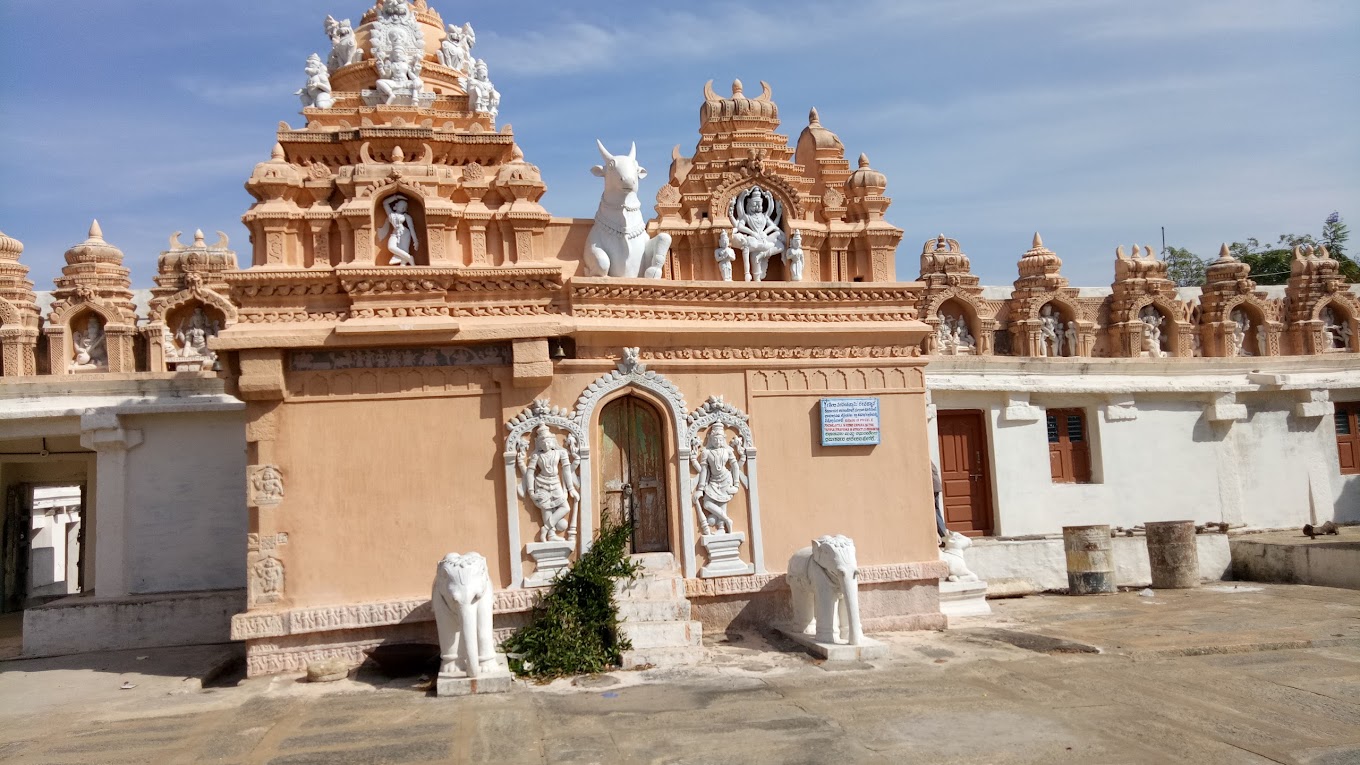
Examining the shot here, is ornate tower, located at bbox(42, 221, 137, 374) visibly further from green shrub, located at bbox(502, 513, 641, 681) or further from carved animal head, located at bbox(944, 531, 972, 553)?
carved animal head, located at bbox(944, 531, 972, 553)

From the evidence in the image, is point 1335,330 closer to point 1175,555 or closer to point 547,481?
point 1175,555

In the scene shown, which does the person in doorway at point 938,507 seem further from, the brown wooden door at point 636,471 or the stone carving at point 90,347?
the stone carving at point 90,347

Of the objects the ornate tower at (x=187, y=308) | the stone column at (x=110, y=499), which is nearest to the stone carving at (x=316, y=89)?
the ornate tower at (x=187, y=308)

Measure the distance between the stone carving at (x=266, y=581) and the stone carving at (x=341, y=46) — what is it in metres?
6.40

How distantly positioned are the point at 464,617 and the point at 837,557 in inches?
134

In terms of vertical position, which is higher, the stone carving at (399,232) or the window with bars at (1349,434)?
the stone carving at (399,232)

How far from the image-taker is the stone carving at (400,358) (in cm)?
1036

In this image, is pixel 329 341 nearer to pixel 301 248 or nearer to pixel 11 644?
pixel 301 248

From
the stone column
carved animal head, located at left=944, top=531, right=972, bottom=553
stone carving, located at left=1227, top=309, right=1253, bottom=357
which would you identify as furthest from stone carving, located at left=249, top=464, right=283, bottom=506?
stone carving, located at left=1227, top=309, right=1253, bottom=357

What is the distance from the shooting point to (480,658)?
905 cm

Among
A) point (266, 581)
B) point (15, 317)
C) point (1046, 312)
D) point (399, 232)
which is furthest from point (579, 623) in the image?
point (1046, 312)

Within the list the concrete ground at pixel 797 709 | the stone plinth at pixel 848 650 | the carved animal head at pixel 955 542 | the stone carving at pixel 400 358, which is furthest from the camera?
the carved animal head at pixel 955 542

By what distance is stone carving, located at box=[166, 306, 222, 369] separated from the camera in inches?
570

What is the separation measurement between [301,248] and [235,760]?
560 cm
